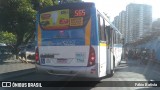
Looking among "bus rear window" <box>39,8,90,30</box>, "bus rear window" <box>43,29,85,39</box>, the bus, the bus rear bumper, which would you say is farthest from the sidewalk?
"bus rear window" <box>39,8,90,30</box>

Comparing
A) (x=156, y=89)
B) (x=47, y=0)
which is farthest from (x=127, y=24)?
(x=156, y=89)

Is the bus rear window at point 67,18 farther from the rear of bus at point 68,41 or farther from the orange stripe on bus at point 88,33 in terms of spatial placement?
the orange stripe on bus at point 88,33

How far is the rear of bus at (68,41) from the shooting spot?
11039 millimetres

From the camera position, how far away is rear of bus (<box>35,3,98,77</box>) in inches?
435

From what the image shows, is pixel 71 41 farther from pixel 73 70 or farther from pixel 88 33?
pixel 73 70

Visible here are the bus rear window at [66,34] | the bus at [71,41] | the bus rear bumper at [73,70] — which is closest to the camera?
the bus rear bumper at [73,70]

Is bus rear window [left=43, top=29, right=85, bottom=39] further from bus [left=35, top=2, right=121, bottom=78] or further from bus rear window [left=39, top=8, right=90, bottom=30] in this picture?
bus rear window [left=39, top=8, right=90, bottom=30]

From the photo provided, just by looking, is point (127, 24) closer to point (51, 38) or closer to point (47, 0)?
point (47, 0)

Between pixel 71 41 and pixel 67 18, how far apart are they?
89 cm

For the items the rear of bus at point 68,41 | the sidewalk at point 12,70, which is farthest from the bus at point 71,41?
the sidewalk at point 12,70

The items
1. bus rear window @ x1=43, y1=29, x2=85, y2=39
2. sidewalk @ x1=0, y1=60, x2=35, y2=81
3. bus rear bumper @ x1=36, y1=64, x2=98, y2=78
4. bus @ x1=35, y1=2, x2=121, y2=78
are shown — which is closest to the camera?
bus rear bumper @ x1=36, y1=64, x2=98, y2=78

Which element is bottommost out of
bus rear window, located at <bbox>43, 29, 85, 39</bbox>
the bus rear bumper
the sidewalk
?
the sidewalk

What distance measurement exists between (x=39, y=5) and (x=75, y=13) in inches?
553

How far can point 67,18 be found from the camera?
453 inches
